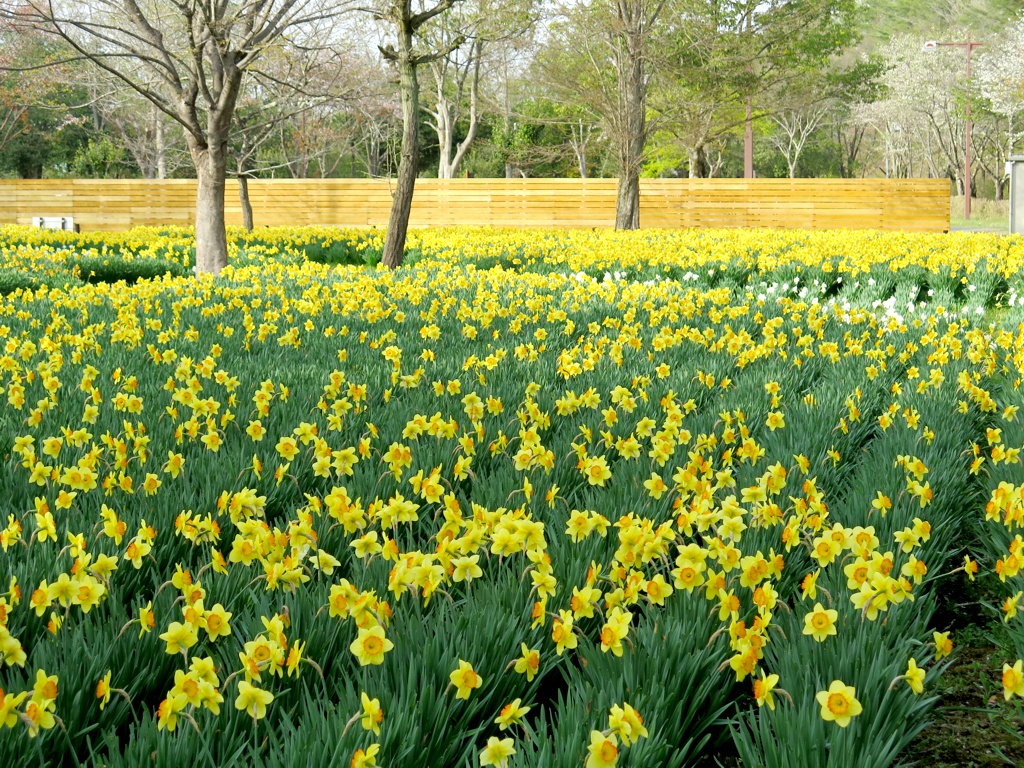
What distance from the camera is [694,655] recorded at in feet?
6.45

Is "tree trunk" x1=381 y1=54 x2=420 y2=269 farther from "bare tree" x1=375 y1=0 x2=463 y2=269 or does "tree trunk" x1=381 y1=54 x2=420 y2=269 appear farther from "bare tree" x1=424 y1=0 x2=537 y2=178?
"bare tree" x1=424 y1=0 x2=537 y2=178

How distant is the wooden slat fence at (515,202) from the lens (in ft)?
84.9

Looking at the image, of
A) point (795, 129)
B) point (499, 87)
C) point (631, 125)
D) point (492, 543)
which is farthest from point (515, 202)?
point (795, 129)

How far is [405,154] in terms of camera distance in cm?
1152

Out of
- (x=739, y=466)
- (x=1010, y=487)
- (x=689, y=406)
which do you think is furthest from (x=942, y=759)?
(x=689, y=406)

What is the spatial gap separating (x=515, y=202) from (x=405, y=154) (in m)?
15.9

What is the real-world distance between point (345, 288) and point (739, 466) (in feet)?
16.3

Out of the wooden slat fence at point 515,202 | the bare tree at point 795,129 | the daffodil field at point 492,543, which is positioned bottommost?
the daffodil field at point 492,543

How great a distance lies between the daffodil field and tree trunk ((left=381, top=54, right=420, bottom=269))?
5.77 meters

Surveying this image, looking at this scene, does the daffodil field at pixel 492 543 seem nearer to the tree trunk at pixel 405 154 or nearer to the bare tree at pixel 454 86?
the tree trunk at pixel 405 154

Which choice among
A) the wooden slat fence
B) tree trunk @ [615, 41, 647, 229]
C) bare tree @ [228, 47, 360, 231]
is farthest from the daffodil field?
the wooden slat fence

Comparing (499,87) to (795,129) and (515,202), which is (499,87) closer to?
(515,202)

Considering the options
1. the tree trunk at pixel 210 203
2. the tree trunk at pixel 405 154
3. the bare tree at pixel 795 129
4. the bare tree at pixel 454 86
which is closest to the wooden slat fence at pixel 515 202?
the bare tree at pixel 454 86

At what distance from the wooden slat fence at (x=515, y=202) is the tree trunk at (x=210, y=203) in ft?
47.3
